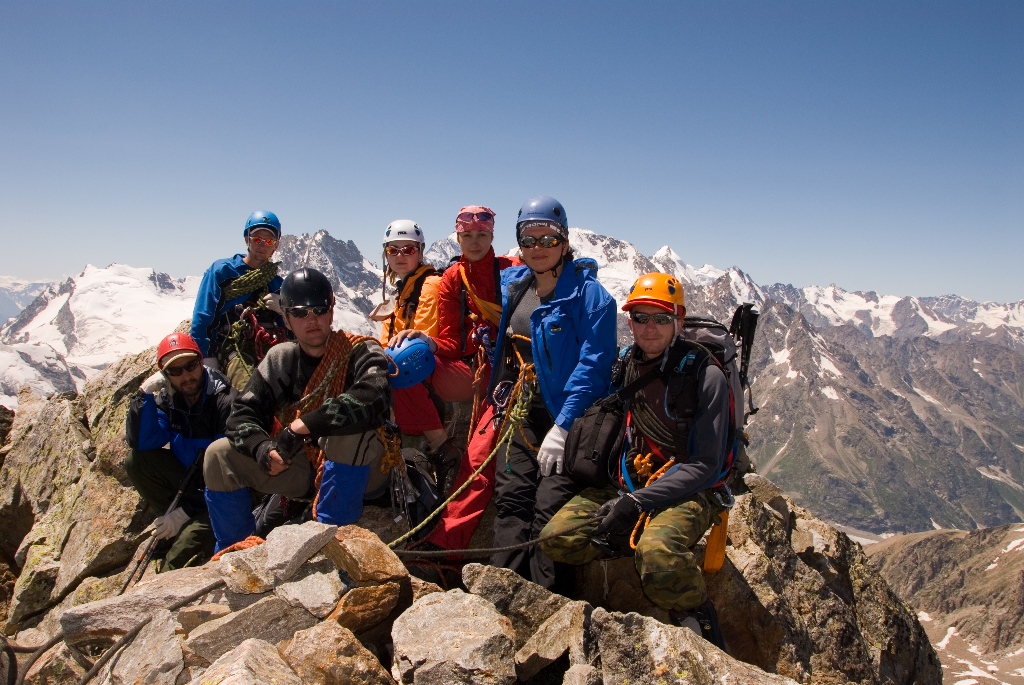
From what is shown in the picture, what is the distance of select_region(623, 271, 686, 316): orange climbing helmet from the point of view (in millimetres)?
7250

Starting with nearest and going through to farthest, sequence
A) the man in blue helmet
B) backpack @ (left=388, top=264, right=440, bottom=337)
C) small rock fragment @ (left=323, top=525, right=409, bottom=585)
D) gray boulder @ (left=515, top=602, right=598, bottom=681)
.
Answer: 1. gray boulder @ (left=515, top=602, right=598, bottom=681)
2. small rock fragment @ (left=323, top=525, right=409, bottom=585)
3. backpack @ (left=388, top=264, right=440, bottom=337)
4. the man in blue helmet

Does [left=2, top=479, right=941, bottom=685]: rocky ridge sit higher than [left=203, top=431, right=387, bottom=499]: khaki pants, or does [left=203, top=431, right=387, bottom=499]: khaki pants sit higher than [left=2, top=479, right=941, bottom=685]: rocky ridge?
[left=203, top=431, right=387, bottom=499]: khaki pants

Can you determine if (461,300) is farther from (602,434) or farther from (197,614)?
(197,614)

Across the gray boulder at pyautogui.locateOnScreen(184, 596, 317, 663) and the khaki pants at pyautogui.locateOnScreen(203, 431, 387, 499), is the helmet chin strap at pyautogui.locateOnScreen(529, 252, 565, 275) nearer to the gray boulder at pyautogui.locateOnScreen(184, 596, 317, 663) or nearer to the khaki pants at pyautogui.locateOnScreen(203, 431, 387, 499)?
the khaki pants at pyautogui.locateOnScreen(203, 431, 387, 499)

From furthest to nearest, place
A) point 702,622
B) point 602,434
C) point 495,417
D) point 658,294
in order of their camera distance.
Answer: point 495,417 → point 602,434 → point 658,294 → point 702,622

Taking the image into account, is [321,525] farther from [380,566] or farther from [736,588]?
[736,588]

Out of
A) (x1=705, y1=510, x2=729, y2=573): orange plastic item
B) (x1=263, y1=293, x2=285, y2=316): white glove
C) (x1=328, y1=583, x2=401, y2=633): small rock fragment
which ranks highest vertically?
(x1=263, y1=293, x2=285, y2=316): white glove

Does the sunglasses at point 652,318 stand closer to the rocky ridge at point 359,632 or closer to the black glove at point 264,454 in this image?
the rocky ridge at point 359,632

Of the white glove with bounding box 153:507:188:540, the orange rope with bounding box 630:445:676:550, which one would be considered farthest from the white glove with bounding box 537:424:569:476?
the white glove with bounding box 153:507:188:540

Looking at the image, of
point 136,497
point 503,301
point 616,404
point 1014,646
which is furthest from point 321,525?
point 1014,646

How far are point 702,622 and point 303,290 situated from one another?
6123 millimetres

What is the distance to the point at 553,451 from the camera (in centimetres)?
780

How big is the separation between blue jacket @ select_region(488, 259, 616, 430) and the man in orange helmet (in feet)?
1.30

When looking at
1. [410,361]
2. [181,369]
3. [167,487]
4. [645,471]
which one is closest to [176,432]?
[167,487]
